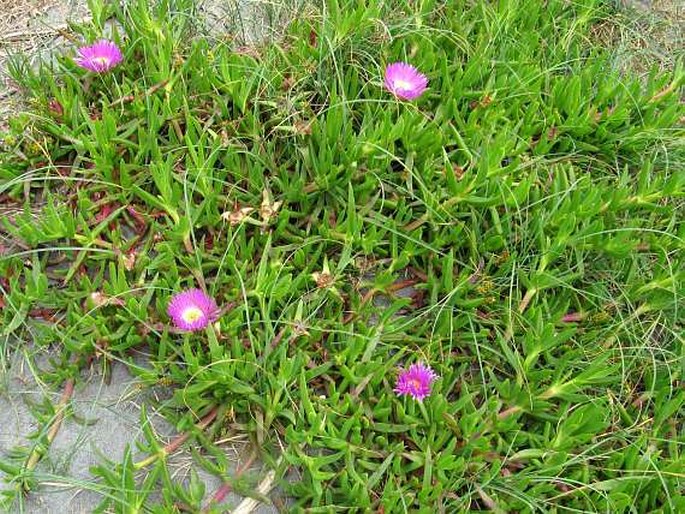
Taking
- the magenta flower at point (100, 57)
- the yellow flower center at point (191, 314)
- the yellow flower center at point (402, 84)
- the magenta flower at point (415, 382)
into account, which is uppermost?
the magenta flower at point (100, 57)

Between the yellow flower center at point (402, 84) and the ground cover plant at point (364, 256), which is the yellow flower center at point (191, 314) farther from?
the yellow flower center at point (402, 84)

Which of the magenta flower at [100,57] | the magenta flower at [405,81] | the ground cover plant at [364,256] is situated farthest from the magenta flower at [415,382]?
the magenta flower at [100,57]

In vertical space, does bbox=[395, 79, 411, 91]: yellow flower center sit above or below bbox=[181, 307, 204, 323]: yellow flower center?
above

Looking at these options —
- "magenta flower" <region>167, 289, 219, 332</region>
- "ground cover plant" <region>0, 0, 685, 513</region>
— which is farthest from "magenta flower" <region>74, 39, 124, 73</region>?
"magenta flower" <region>167, 289, 219, 332</region>

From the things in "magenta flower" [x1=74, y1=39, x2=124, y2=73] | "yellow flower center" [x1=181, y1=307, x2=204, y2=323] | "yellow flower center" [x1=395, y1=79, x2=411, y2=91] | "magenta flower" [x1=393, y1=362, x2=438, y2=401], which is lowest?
"magenta flower" [x1=393, y1=362, x2=438, y2=401]

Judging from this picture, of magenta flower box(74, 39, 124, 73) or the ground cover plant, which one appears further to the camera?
magenta flower box(74, 39, 124, 73)

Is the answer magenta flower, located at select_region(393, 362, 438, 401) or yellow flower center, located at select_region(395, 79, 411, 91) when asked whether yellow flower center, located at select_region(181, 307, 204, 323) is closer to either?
magenta flower, located at select_region(393, 362, 438, 401)
